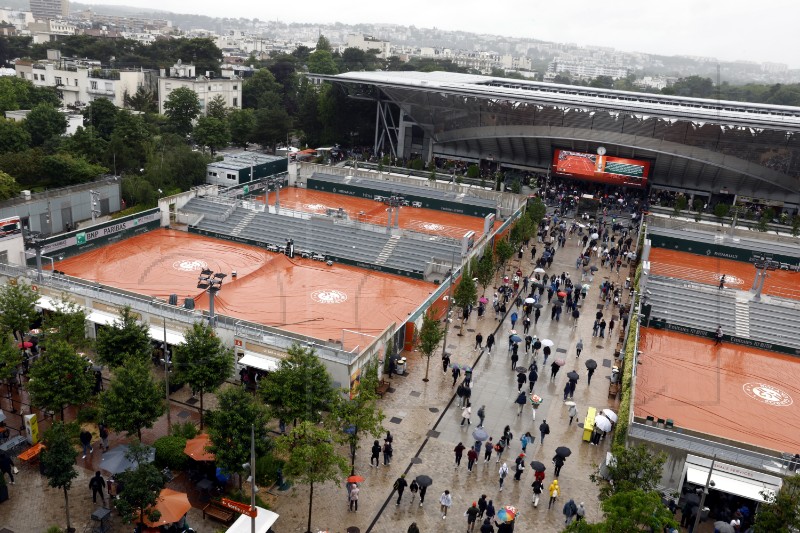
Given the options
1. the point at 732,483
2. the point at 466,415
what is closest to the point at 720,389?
the point at 732,483

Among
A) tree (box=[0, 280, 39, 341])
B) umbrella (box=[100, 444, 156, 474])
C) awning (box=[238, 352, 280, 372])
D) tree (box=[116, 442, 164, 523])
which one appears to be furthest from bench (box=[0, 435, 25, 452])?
awning (box=[238, 352, 280, 372])

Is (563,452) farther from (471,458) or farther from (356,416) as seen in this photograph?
(356,416)

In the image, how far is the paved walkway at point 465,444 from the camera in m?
16.2

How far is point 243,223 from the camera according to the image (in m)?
39.2

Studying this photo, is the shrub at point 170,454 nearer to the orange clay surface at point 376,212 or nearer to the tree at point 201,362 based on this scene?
the tree at point 201,362

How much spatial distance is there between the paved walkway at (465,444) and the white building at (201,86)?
52.4 m

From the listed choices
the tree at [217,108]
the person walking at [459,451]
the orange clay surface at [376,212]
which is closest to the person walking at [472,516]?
the person walking at [459,451]

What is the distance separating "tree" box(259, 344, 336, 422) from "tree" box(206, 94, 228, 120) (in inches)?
1940

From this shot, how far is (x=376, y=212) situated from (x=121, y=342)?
28800 millimetres

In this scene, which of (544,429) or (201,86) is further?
(201,86)

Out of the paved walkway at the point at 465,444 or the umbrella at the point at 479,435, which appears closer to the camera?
the paved walkway at the point at 465,444

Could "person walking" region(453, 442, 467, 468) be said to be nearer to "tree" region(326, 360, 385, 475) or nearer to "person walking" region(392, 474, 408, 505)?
"person walking" region(392, 474, 408, 505)

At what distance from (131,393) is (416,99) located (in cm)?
4561

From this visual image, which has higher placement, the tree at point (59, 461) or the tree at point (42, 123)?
the tree at point (42, 123)
